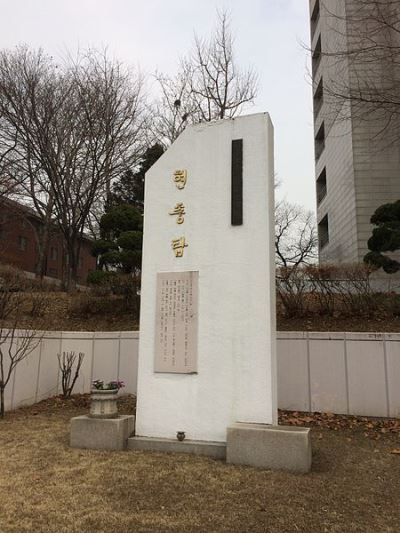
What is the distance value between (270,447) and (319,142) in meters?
26.6

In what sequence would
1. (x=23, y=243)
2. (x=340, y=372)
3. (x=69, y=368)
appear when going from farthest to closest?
(x=23, y=243) → (x=69, y=368) → (x=340, y=372)

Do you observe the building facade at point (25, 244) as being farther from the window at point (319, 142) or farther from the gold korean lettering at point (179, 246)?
the gold korean lettering at point (179, 246)

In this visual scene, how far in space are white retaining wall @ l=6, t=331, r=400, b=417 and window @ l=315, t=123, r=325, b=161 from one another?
21928 mm

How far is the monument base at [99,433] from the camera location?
5617 mm

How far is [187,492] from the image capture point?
4223 mm

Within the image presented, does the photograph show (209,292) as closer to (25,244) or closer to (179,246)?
(179,246)

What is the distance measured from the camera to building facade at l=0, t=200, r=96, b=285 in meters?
27.5

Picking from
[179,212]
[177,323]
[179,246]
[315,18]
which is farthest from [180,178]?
[315,18]

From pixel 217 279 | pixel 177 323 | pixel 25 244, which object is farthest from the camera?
pixel 25 244

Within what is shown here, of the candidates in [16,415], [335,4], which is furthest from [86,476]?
[335,4]

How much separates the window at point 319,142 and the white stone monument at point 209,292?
23.2 meters

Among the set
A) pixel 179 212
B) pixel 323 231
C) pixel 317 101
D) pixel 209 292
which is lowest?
pixel 209 292

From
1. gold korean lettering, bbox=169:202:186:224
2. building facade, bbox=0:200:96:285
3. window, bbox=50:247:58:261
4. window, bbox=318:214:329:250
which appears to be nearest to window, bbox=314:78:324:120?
window, bbox=318:214:329:250

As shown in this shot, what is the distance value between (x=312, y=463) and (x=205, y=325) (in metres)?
2.08
